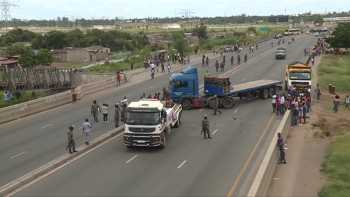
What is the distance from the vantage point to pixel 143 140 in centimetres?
2020

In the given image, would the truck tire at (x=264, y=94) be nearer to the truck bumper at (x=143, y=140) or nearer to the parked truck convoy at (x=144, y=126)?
the parked truck convoy at (x=144, y=126)

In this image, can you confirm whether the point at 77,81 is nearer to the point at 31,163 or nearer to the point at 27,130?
the point at 27,130

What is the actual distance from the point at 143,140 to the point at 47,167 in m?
4.39

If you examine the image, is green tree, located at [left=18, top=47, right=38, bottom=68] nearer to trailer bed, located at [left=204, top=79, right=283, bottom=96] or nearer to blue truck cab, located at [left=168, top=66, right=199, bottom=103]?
trailer bed, located at [left=204, top=79, right=283, bottom=96]

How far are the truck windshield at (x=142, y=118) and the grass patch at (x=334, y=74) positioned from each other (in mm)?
29362

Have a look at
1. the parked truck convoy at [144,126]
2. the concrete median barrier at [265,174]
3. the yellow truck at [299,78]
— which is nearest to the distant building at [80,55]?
the yellow truck at [299,78]

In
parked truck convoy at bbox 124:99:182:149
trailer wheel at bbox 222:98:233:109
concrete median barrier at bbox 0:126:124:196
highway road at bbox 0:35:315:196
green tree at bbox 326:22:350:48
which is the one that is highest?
green tree at bbox 326:22:350:48

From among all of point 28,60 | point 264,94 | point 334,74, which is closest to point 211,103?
point 264,94

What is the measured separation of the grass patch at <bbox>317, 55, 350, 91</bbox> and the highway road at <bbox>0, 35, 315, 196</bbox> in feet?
63.2

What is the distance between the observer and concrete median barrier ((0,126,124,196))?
15.7 meters

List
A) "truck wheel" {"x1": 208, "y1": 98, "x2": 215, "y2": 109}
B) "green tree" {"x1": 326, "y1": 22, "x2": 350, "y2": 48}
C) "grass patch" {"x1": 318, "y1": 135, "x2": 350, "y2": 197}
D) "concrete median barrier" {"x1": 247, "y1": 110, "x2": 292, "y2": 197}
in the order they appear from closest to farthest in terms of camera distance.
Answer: "concrete median barrier" {"x1": 247, "y1": 110, "x2": 292, "y2": 197} < "grass patch" {"x1": 318, "y1": 135, "x2": 350, "y2": 197} < "truck wheel" {"x1": 208, "y1": 98, "x2": 215, "y2": 109} < "green tree" {"x1": 326, "y1": 22, "x2": 350, "y2": 48}

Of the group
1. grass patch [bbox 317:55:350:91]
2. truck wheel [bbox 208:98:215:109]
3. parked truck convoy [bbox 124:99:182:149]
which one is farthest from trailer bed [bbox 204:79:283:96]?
grass patch [bbox 317:55:350:91]

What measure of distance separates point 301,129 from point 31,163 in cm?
1485

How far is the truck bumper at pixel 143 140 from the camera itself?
20125mm
